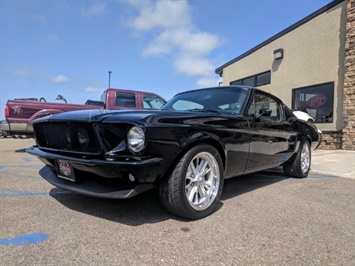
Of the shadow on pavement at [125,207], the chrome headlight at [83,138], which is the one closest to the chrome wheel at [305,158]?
the shadow on pavement at [125,207]

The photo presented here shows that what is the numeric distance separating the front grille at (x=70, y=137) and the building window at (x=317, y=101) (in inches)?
394

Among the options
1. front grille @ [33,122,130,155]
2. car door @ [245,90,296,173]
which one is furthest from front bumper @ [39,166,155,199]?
car door @ [245,90,296,173]

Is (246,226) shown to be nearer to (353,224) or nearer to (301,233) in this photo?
(301,233)

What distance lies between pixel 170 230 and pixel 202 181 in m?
0.65

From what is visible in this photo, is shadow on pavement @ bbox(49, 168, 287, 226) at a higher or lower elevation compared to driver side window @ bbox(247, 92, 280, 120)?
lower

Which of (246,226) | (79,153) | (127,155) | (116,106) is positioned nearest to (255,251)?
(246,226)

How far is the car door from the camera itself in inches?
148

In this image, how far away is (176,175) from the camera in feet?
8.68

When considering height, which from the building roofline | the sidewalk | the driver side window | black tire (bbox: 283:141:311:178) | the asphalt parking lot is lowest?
the sidewalk

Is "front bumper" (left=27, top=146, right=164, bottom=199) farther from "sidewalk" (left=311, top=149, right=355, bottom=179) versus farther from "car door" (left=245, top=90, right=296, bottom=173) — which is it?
"sidewalk" (left=311, top=149, right=355, bottom=179)

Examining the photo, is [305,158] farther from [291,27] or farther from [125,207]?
[291,27]

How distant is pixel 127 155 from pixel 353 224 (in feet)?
7.67

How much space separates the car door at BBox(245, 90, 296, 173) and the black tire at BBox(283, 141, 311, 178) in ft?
1.20

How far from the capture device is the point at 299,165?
5.16 meters
